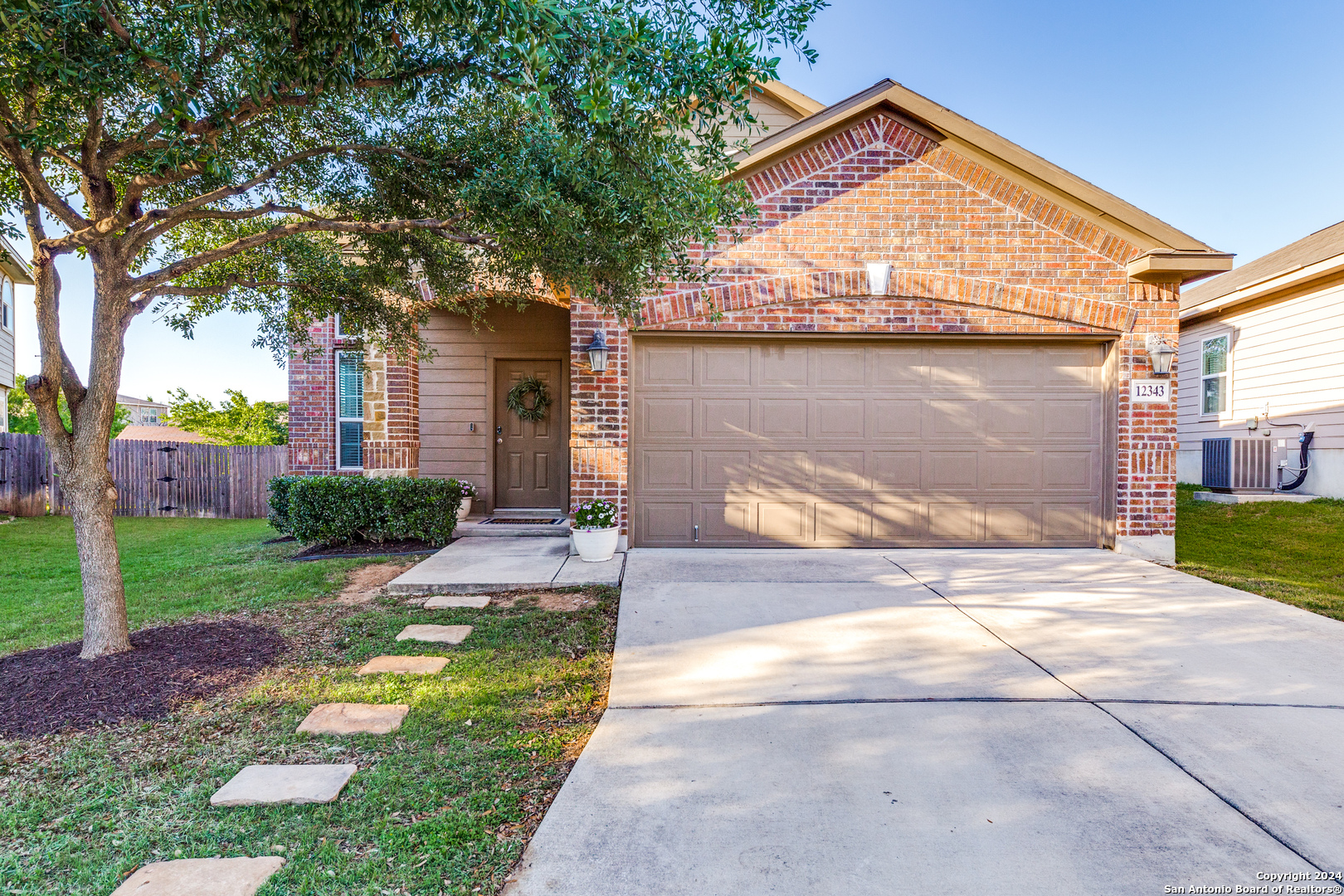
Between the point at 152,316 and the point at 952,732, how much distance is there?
644 cm

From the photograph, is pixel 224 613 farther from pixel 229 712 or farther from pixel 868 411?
pixel 868 411

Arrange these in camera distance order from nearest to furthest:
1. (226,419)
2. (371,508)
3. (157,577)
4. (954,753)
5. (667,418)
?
(954,753)
(157,577)
(667,418)
(371,508)
(226,419)

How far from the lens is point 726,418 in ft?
21.4

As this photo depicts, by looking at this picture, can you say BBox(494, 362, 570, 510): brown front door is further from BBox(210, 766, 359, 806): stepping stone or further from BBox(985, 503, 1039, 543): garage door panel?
BBox(210, 766, 359, 806): stepping stone

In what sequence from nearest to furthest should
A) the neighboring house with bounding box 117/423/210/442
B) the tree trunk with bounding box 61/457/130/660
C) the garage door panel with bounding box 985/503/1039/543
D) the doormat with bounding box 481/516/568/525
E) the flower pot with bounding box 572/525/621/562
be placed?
the tree trunk with bounding box 61/457/130/660
the flower pot with bounding box 572/525/621/562
the garage door panel with bounding box 985/503/1039/543
the doormat with bounding box 481/516/568/525
the neighboring house with bounding box 117/423/210/442

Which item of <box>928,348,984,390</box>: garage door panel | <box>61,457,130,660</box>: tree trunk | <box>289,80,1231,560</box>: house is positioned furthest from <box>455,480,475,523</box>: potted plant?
<box>928,348,984,390</box>: garage door panel

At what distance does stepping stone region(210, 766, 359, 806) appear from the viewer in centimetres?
219

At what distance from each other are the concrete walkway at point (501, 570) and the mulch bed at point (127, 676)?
4.22 feet

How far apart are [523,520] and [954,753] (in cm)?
629

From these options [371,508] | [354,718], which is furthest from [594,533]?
[354,718]

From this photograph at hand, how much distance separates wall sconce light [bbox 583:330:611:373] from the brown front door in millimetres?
2333

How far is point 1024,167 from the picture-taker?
6.10 m

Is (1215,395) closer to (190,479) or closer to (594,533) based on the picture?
(594,533)

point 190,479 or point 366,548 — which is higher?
point 190,479
